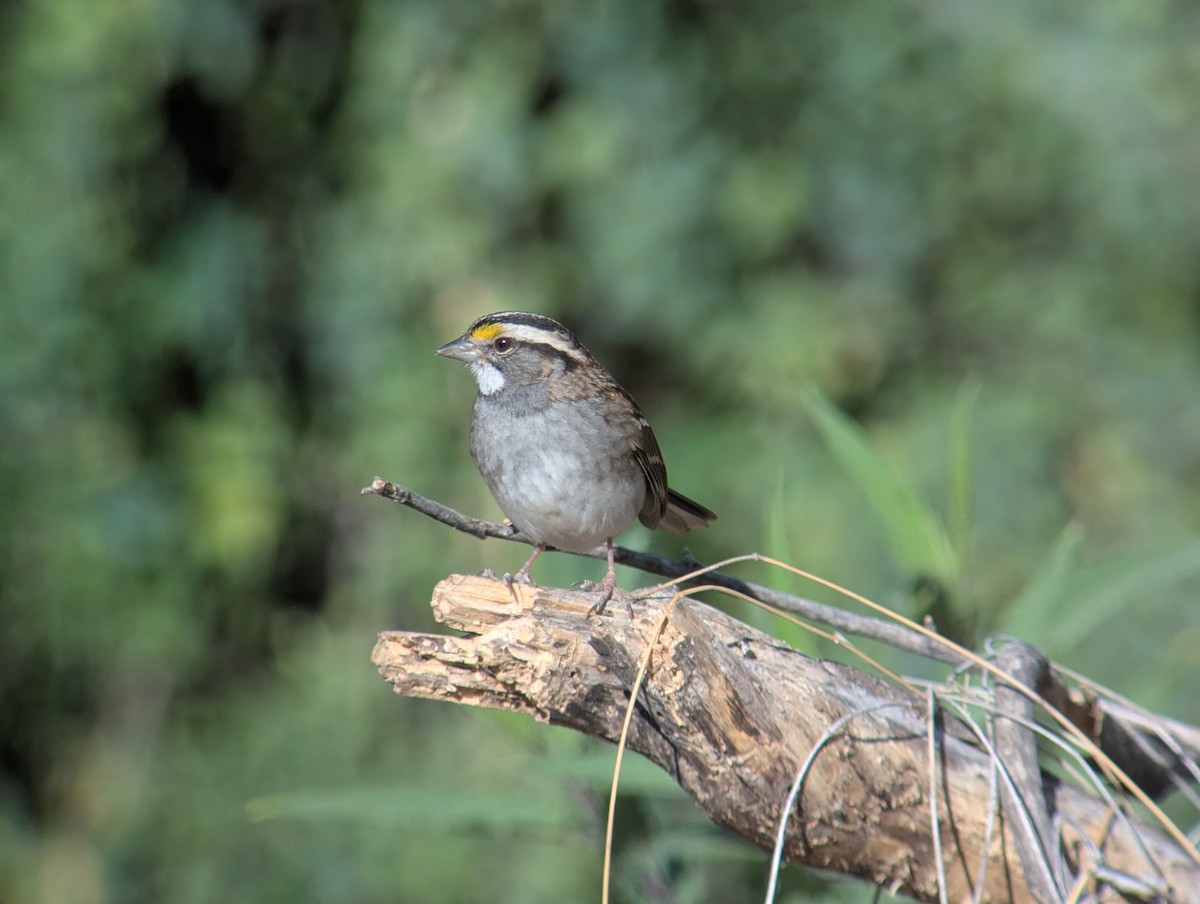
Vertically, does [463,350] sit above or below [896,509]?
below

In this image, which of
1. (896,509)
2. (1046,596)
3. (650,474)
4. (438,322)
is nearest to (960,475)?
(896,509)

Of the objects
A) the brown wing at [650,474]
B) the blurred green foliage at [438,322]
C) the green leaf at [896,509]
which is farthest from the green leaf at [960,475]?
the blurred green foliage at [438,322]

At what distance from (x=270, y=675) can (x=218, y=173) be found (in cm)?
238

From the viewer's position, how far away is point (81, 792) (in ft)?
20.7

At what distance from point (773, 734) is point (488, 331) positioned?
1.71 m

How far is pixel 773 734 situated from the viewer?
2.47 metres

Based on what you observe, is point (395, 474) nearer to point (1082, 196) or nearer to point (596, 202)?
point (596, 202)

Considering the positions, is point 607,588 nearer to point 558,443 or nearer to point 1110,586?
point 558,443

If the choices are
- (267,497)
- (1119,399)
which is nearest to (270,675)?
(267,497)

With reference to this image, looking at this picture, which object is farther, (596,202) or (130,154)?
(596,202)

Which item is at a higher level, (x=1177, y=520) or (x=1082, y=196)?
(x=1082, y=196)

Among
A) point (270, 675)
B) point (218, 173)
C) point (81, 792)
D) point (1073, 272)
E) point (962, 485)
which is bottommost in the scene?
point (81, 792)

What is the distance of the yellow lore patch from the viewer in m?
3.81

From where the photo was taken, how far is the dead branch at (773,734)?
2.35 metres
